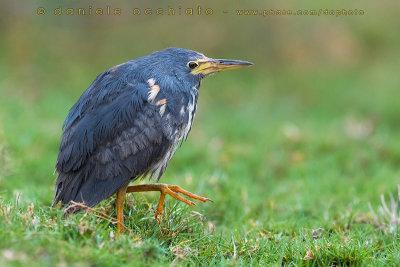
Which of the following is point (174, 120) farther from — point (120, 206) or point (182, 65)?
point (120, 206)

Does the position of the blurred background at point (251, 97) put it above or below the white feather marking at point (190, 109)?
below

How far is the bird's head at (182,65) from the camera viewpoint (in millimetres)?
5012

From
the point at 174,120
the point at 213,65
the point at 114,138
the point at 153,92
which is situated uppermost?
the point at 213,65

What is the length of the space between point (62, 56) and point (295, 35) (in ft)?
16.1

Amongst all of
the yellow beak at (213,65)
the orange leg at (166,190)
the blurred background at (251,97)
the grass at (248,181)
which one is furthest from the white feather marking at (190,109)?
the blurred background at (251,97)

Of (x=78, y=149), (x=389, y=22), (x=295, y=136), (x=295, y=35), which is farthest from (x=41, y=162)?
(x=389, y=22)

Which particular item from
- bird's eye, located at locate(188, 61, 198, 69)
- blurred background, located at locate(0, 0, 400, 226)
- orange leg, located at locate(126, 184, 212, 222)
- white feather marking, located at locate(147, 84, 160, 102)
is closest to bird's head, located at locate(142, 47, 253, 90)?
bird's eye, located at locate(188, 61, 198, 69)

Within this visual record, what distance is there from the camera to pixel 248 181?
7.38 m

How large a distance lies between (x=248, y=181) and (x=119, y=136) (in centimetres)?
299

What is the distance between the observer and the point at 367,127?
8.89 meters

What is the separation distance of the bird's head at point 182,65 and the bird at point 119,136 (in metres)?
0.08

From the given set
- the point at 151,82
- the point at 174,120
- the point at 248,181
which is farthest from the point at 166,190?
the point at 248,181

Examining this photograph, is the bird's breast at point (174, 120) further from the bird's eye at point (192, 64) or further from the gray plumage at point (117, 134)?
the bird's eye at point (192, 64)

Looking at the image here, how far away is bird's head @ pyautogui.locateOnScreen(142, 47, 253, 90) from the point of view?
501 centimetres
